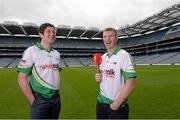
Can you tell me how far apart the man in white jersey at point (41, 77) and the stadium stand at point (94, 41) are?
186ft

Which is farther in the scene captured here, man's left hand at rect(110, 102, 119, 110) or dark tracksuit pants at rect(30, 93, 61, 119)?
dark tracksuit pants at rect(30, 93, 61, 119)

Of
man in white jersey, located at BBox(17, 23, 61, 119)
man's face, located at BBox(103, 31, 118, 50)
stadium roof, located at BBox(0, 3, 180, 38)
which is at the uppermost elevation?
stadium roof, located at BBox(0, 3, 180, 38)

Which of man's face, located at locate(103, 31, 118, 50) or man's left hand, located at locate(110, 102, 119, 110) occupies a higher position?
man's face, located at locate(103, 31, 118, 50)

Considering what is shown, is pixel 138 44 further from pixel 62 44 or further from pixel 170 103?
pixel 170 103

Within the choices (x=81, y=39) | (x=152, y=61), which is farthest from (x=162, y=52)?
(x=81, y=39)

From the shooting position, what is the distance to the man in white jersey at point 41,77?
155 inches

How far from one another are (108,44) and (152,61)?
75.3 meters

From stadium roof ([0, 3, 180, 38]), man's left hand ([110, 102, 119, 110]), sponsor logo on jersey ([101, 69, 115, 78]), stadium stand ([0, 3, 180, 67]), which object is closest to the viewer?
man's left hand ([110, 102, 119, 110])

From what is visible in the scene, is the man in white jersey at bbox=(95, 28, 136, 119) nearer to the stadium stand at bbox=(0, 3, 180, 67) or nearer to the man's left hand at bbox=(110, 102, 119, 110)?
the man's left hand at bbox=(110, 102, 119, 110)

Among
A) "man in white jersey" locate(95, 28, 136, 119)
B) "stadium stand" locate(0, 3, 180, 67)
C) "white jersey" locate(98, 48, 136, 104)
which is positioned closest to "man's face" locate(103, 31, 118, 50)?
"man in white jersey" locate(95, 28, 136, 119)

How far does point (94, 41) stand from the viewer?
103438mm

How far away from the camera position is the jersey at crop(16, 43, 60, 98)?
396 cm

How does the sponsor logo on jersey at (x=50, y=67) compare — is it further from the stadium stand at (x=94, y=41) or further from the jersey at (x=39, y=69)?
the stadium stand at (x=94, y=41)

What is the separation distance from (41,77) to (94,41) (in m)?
99.8
